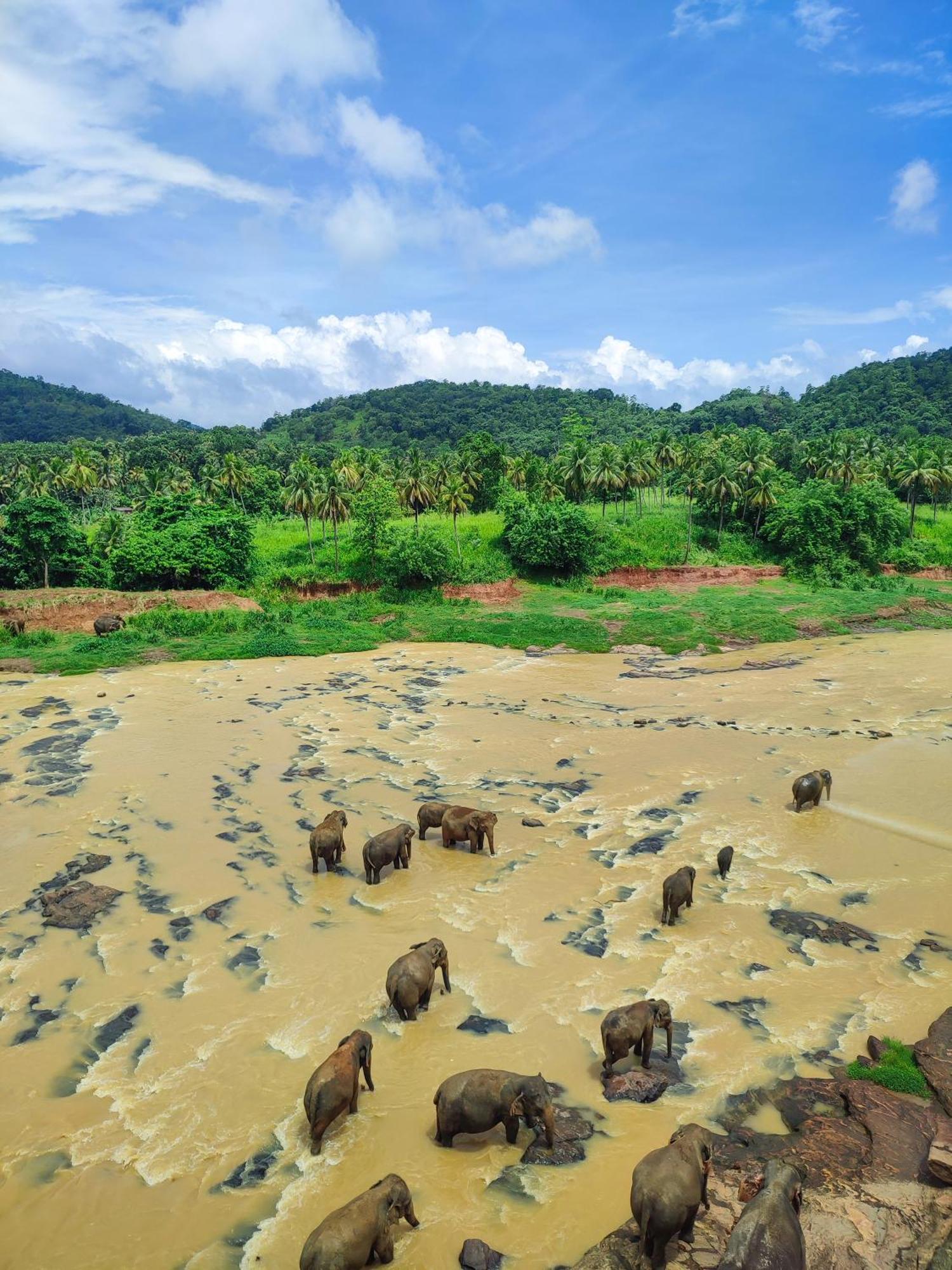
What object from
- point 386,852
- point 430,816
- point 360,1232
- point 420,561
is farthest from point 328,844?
point 420,561

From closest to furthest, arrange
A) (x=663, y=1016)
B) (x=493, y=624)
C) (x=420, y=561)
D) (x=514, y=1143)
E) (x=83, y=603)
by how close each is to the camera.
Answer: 1. (x=514, y=1143)
2. (x=663, y=1016)
3. (x=83, y=603)
4. (x=493, y=624)
5. (x=420, y=561)

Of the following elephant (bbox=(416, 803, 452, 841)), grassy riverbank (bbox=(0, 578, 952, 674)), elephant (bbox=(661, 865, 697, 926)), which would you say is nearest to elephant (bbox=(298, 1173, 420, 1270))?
elephant (bbox=(661, 865, 697, 926))

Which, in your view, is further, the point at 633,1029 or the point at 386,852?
the point at 386,852

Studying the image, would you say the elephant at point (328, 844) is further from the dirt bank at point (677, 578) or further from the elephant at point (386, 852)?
the dirt bank at point (677, 578)

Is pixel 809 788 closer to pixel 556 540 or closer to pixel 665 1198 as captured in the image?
pixel 665 1198

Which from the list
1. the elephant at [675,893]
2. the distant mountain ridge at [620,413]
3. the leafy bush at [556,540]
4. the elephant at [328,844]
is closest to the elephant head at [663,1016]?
the elephant at [675,893]

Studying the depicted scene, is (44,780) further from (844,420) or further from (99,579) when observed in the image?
(844,420)
